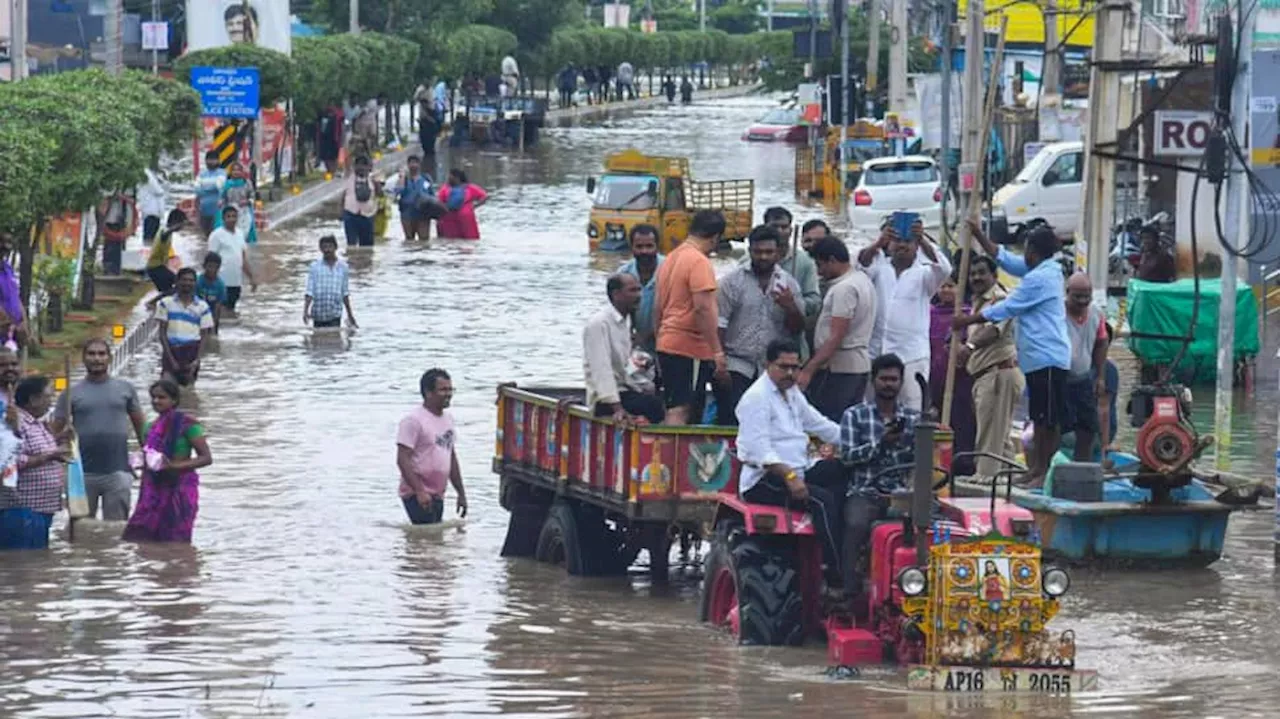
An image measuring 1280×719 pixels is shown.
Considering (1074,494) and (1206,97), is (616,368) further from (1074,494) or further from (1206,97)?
(1206,97)

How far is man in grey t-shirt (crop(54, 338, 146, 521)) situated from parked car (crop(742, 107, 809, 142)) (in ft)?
192

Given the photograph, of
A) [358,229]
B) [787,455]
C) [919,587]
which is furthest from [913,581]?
[358,229]

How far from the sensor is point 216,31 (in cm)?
5050

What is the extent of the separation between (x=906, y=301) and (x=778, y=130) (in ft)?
199

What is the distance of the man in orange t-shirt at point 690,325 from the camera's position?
14273 mm

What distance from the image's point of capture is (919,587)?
11352 millimetres

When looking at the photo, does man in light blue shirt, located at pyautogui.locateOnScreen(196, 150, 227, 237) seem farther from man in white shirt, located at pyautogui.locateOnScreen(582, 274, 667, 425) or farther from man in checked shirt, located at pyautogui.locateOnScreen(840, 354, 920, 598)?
man in checked shirt, located at pyautogui.locateOnScreen(840, 354, 920, 598)

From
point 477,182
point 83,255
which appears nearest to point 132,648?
point 83,255

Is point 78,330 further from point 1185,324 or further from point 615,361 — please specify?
point 615,361

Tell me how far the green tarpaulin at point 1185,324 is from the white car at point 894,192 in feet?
58.9

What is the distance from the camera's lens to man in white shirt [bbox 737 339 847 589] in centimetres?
1227

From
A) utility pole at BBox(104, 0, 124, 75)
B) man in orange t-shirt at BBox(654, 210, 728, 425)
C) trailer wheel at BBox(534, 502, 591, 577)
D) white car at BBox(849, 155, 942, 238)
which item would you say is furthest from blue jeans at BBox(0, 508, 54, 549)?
white car at BBox(849, 155, 942, 238)

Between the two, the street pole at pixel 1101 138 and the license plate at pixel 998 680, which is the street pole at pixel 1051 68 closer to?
the street pole at pixel 1101 138

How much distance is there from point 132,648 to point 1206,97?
19788 millimetres
